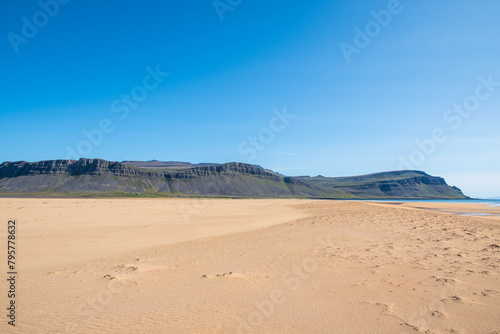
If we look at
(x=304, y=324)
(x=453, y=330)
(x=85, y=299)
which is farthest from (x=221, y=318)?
(x=453, y=330)

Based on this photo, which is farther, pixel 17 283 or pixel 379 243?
pixel 379 243

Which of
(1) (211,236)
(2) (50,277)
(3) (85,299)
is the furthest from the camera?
(1) (211,236)

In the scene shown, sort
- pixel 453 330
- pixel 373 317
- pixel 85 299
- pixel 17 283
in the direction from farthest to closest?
pixel 17 283 < pixel 85 299 < pixel 373 317 < pixel 453 330

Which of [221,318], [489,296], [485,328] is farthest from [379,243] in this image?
[221,318]

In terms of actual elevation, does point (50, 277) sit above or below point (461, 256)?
below

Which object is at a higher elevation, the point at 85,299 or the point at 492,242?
the point at 492,242

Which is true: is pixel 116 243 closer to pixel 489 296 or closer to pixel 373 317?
pixel 373 317

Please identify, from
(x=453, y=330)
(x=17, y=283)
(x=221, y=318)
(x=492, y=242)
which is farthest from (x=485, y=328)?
(x=17, y=283)

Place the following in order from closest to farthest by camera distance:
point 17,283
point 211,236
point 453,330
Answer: point 453,330, point 17,283, point 211,236

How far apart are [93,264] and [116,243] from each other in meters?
4.29

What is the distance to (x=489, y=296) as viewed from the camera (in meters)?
7.30

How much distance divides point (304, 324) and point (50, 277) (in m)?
8.46

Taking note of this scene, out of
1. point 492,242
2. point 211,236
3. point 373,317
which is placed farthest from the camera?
point 211,236

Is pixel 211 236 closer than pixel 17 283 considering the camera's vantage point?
No
